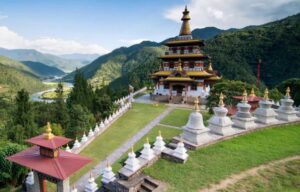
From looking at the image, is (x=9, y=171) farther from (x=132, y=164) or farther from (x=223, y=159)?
(x=223, y=159)

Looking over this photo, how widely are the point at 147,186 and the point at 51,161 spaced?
152 inches

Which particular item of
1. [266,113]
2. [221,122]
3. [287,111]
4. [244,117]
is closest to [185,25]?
[287,111]

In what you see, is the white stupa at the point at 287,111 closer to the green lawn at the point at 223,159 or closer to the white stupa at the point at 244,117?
the green lawn at the point at 223,159

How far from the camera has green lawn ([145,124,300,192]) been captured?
8.40 metres

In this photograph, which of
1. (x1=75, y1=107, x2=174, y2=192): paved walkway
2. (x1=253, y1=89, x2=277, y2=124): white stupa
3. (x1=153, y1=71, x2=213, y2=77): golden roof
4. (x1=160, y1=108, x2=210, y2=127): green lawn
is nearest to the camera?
(x1=75, y1=107, x2=174, y2=192): paved walkway

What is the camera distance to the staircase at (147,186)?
8.26m

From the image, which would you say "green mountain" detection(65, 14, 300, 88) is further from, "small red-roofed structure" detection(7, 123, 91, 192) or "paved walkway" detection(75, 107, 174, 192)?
"small red-roofed structure" detection(7, 123, 91, 192)

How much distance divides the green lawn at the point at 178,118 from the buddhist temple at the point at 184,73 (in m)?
5.37

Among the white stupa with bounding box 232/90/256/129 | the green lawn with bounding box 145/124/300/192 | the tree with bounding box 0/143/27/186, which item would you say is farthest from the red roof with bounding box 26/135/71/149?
the white stupa with bounding box 232/90/256/129

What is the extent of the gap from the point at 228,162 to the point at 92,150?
10.9 m

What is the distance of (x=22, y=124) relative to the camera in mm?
23984

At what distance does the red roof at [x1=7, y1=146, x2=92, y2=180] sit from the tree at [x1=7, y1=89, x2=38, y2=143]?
47.5ft

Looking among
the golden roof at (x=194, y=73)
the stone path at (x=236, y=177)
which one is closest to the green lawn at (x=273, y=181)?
the stone path at (x=236, y=177)

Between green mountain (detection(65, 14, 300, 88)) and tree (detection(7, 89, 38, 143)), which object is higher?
green mountain (detection(65, 14, 300, 88))
